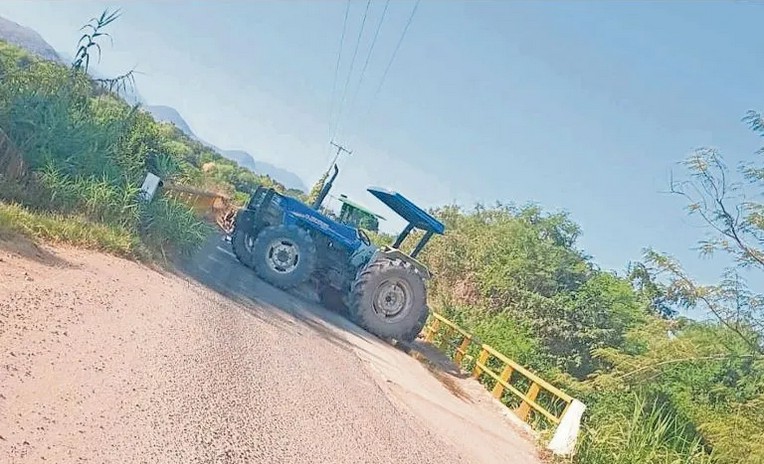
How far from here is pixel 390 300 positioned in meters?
11.9

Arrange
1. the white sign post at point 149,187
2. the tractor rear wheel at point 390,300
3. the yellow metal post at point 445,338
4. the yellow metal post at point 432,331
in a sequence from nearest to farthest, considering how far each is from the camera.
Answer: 1. the white sign post at point 149,187
2. the tractor rear wheel at point 390,300
3. the yellow metal post at point 445,338
4. the yellow metal post at point 432,331

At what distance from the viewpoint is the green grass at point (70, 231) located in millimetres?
7645

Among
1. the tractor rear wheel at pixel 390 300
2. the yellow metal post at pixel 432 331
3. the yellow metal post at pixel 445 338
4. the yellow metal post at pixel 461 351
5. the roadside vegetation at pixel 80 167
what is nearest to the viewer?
the roadside vegetation at pixel 80 167

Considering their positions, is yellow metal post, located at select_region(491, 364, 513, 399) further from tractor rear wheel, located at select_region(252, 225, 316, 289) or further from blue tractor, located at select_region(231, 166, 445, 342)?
tractor rear wheel, located at select_region(252, 225, 316, 289)

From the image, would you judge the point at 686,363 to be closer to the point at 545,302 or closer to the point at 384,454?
the point at 545,302

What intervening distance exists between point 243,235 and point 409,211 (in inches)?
140

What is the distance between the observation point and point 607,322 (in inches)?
590

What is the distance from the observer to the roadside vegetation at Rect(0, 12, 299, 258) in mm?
9016

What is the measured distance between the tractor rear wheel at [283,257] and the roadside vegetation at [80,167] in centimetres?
120

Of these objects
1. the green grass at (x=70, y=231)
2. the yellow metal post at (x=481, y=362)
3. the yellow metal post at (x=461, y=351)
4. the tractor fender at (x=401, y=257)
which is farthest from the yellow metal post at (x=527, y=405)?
the green grass at (x=70, y=231)

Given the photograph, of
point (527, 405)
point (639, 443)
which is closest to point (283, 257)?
point (527, 405)

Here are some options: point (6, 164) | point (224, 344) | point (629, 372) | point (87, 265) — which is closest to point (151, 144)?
point (6, 164)

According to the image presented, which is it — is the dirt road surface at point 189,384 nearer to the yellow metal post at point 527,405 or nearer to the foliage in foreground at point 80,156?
the yellow metal post at point 527,405

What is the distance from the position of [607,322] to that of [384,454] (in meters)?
11.0
